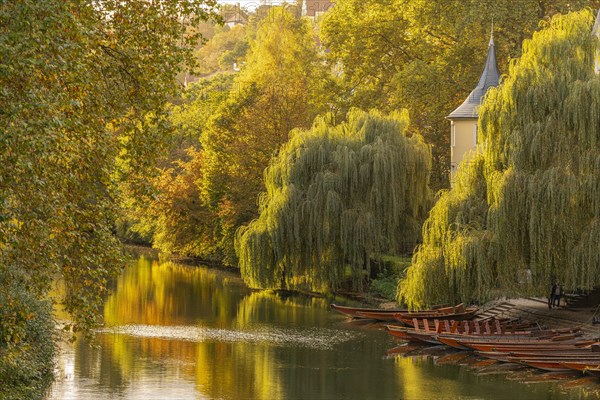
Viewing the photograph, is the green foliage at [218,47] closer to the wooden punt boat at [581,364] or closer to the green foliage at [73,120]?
the wooden punt boat at [581,364]

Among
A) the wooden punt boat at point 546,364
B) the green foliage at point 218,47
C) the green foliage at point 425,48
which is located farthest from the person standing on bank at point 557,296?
the green foliage at point 218,47

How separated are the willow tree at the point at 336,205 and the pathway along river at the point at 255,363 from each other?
5.39 ft

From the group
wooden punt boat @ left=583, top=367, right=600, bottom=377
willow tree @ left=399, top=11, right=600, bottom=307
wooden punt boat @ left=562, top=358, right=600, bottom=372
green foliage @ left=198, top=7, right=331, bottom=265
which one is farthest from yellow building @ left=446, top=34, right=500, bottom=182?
wooden punt boat @ left=583, top=367, right=600, bottom=377

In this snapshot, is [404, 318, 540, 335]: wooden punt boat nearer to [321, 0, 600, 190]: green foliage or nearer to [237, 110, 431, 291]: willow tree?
[237, 110, 431, 291]: willow tree

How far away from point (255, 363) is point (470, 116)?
2049 cm

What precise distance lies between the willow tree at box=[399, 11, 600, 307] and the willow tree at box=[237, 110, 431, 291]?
6.91 metres

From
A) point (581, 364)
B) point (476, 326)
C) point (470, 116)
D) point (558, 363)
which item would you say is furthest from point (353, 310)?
point (470, 116)

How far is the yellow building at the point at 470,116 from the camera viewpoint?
43875 mm

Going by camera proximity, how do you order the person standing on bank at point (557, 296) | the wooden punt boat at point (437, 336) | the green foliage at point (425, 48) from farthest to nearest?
the green foliage at point (425, 48) → the person standing on bank at point (557, 296) → the wooden punt boat at point (437, 336)

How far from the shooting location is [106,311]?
37.5 metres

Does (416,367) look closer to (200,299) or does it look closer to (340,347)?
(340,347)

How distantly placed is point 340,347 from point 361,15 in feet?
91.4

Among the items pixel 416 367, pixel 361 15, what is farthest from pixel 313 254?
pixel 361 15

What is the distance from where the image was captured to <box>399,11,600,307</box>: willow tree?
28719mm
